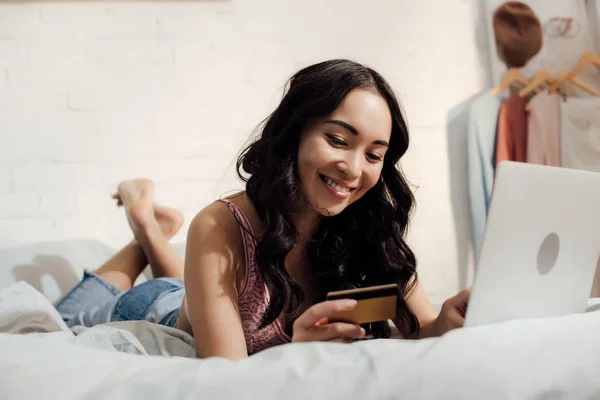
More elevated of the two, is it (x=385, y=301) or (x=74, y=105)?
(x=74, y=105)

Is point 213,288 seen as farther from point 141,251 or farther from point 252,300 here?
point 141,251

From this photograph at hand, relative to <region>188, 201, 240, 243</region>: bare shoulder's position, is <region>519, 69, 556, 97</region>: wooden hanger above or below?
above

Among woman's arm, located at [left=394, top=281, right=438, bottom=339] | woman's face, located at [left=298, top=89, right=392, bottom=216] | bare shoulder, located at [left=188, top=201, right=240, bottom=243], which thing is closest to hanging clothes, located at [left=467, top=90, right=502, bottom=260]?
woman's arm, located at [left=394, top=281, right=438, bottom=339]

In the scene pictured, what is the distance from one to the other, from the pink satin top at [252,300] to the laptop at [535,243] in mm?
461

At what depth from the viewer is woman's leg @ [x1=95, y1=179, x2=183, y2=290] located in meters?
1.65

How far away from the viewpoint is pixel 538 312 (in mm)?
779

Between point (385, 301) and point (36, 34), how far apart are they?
1.63m

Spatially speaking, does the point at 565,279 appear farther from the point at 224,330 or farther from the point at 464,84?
the point at 464,84

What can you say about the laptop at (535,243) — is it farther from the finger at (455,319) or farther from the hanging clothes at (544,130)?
the hanging clothes at (544,130)

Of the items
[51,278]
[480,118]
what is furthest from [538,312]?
[480,118]

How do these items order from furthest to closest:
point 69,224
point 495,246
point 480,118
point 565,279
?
point 480,118 → point 69,224 → point 565,279 → point 495,246

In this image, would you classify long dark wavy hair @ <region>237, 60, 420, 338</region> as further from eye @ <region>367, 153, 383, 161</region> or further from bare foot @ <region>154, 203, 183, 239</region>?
bare foot @ <region>154, 203, 183, 239</region>

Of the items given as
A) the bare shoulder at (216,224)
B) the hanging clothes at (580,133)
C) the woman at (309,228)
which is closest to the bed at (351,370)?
the woman at (309,228)

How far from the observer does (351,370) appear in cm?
53
